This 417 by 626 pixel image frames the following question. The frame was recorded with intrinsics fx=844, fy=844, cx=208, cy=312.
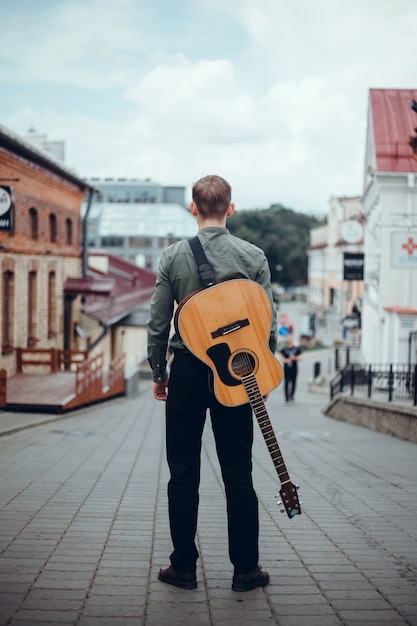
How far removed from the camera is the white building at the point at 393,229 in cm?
2266

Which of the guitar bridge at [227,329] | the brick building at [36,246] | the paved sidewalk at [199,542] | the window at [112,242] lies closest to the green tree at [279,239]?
the window at [112,242]

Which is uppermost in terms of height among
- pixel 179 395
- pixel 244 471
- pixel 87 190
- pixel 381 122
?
pixel 381 122

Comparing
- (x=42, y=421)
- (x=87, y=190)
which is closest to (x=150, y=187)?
(x=87, y=190)

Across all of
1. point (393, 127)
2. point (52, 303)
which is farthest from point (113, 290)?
point (393, 127)

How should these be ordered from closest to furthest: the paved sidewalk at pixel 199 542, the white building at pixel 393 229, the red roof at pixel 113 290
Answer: the paved sidewalk at pixel 199 542 → the white building at pixel 393 229 → the red roof at pixel 113 290

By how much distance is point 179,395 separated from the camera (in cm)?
411

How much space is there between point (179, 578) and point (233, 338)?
1186 millimetres

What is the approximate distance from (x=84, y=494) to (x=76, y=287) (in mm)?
20705

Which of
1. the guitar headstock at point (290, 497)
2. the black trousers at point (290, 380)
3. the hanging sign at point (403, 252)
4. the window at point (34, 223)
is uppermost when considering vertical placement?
the window at point (34, 223)

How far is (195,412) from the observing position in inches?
162

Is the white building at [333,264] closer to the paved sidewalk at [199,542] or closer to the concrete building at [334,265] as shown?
the concrete building at [334,265]

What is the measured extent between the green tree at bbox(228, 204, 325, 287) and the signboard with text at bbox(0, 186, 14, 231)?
92948mm

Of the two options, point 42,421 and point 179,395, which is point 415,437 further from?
point 179,395

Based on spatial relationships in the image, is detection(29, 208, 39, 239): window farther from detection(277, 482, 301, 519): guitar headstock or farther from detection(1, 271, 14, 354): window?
detection(277, 482, 301, 519): guitar headstock
